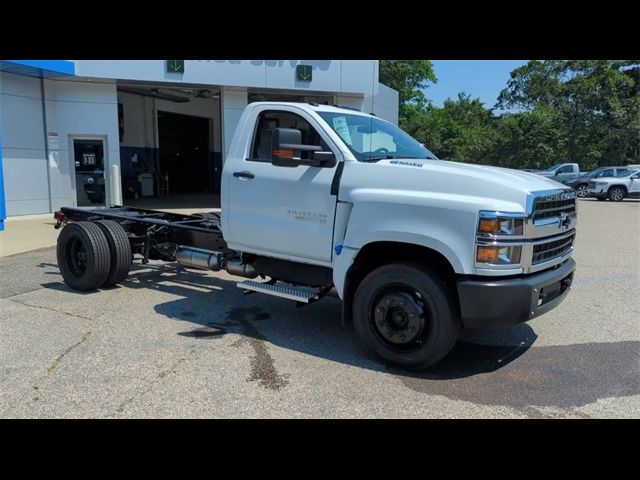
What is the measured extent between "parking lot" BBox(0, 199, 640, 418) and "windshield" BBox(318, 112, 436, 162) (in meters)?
1.92

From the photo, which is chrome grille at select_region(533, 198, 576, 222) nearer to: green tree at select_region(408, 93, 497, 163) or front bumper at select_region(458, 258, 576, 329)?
front bumper at select_region(458, 258, 576, 329)

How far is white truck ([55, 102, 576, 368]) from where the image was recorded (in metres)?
4.16

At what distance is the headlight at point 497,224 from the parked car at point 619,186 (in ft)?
83.8

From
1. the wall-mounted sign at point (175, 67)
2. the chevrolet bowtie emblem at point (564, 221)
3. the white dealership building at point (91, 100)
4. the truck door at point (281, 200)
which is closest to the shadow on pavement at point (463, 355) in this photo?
the truck door at point (281, 200)

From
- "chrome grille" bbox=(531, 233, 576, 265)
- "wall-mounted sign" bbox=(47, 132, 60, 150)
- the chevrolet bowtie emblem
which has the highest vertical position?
"wall-mounted sign" bbox=(47, 132, 60, 150)

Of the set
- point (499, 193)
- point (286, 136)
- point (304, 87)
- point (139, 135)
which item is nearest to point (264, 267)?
point (286, 136)

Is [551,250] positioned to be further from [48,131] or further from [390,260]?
[48,131]

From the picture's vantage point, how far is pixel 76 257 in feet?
23.9

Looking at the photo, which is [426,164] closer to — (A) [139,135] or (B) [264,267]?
(B) [264,267]

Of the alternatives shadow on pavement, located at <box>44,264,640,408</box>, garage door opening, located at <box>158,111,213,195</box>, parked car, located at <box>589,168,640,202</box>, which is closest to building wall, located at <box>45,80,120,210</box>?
garage door opening, located at <box>158,111,213,195</box>

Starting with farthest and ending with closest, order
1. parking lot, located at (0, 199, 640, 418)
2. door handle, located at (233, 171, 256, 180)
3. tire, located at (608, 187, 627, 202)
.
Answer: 1. tire, located at (608, 187, 627, 202)
2. door handle, located at (233, 171, 256, 180)
3. parking lot, located at (0, 199, 640, 418)

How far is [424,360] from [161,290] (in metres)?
4.19

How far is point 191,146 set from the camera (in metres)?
28.1
